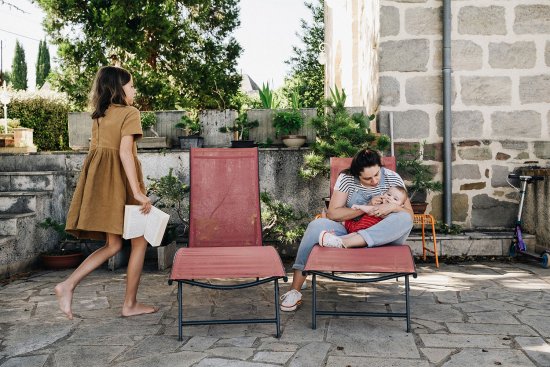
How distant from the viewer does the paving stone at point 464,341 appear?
120 inches

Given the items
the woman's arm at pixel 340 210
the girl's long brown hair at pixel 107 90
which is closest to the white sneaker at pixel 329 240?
the woman's arm at pixel 340 210

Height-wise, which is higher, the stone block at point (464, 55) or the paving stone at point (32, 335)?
the stone block at point (464, 55)

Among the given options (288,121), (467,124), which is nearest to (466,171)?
(467,124)

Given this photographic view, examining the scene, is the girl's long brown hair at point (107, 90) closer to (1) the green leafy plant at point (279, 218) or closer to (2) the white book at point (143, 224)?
(2) the white book at point (143, 224)

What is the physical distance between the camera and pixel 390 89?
19.9ft

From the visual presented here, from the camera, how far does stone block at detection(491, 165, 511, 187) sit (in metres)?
6.04

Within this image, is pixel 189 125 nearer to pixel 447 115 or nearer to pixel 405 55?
pixel 405 55

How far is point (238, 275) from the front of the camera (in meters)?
3.15

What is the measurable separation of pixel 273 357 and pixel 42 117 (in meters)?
12.6

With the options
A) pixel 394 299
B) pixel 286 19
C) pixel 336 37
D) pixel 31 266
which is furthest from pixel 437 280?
pixel 286 19

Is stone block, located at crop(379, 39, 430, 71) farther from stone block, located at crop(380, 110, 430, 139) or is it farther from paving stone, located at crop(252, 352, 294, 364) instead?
paving stone, located at crop(252, 352, 294, 364)

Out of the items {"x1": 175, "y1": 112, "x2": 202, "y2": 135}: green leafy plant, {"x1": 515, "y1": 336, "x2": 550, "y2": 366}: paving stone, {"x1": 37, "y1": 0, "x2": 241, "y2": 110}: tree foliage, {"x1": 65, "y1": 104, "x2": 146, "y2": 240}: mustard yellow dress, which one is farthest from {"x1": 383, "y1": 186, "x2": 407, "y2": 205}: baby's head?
{"x1": 37, "y1": 0, "x2": 241, "y2": 110}: tree foliage

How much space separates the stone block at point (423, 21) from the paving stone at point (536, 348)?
12.5ft

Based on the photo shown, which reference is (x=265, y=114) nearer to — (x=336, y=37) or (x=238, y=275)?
(x=238, y=275)
